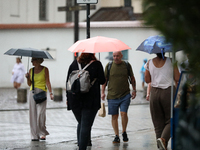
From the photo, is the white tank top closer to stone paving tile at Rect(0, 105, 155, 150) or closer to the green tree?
stone paving tile at Rect(0, 105, 155, 150)

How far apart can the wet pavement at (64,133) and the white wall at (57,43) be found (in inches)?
502

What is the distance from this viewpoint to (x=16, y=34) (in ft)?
90.3

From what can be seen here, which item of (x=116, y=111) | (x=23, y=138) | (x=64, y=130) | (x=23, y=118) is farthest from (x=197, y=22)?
(x=23, y=118)

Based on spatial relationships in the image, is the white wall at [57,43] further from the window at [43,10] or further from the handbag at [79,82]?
the handbag at [79,82]

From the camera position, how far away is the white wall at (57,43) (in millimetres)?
25969

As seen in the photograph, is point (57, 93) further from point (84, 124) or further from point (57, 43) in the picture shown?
point (84, 124)

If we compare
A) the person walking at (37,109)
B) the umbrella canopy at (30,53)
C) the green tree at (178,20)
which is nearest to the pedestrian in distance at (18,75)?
the umbrella canopy at (30,53)

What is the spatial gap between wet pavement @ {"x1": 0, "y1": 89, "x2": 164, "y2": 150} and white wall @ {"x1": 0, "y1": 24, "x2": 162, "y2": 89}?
1275 centimetres

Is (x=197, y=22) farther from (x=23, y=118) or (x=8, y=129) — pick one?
(x=23, y=118)

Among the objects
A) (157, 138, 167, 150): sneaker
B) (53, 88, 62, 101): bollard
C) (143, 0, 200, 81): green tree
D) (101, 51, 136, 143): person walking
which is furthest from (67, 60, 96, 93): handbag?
(53, 88, 62, 101): bollard

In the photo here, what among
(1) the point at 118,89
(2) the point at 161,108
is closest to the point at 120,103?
(1) the point at 118,89

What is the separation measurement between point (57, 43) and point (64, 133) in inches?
723

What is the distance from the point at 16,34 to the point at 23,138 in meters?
20.0

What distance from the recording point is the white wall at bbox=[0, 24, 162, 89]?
2597 centimetres
